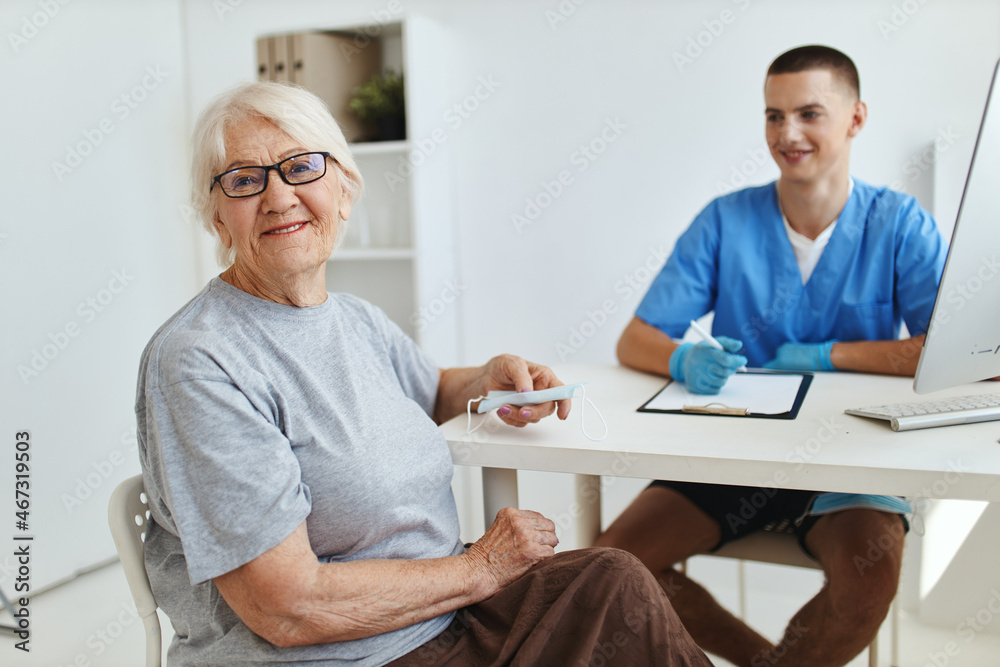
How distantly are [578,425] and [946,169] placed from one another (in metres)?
1.50

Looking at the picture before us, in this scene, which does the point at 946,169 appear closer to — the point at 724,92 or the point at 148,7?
the point at 724,92

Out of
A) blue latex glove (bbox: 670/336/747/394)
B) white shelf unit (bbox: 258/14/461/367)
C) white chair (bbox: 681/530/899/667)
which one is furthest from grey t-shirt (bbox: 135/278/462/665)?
white shelf unit (bbox: 258/14/461/367)

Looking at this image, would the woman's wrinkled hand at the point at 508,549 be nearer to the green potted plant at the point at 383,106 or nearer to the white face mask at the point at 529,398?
the white face mask at the point at 529,398

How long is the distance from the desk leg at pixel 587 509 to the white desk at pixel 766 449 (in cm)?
28

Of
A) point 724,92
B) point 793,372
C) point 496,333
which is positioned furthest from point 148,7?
point 793,372

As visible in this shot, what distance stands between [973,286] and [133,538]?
3.75ft

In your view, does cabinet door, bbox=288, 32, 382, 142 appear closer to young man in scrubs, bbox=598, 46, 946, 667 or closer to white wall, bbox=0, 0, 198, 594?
white wall, bbox=0, 0, 198, 594

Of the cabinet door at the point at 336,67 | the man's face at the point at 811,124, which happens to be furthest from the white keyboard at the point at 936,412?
the cabinet door at the point at 336,67

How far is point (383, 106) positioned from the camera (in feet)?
8.57

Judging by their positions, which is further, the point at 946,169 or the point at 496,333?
the point at 496,333

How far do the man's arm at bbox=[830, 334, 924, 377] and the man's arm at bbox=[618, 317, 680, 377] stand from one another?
324 mm

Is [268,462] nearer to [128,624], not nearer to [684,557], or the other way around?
[684,557]

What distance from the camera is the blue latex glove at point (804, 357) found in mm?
1565

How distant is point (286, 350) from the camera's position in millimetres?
1024
